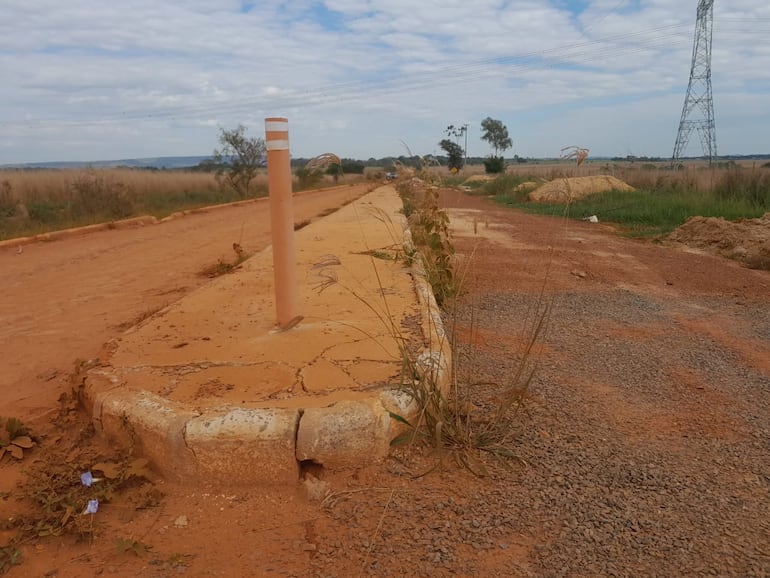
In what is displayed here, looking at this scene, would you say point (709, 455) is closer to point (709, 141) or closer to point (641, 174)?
point (641, 174)

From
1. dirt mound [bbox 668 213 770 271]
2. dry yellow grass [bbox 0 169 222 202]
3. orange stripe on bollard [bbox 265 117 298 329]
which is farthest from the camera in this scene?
dry yellow grass [bbox 0 169 222 202]

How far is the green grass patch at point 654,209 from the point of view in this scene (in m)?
11.6

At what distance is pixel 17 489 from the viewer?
7.52 feet

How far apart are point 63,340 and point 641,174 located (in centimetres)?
2024

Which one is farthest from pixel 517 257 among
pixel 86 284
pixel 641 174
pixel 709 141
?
pixel 709 141

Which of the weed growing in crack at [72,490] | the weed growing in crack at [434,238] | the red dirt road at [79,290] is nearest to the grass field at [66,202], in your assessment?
the red dirt road at [79,290]

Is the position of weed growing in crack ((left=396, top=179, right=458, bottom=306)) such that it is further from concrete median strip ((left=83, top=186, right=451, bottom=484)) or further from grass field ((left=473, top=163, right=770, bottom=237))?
grass field ((left=473, top=163, right=770, bottom=237))

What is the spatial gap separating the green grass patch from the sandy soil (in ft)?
20.3

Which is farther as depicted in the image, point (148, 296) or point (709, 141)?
point (709, 141)

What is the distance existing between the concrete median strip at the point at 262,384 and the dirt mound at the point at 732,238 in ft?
18.8

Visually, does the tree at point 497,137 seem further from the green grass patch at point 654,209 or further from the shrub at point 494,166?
the green grass patch at point 654,209

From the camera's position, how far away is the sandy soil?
185cm

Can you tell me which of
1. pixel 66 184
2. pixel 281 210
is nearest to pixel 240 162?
pixel 66 184

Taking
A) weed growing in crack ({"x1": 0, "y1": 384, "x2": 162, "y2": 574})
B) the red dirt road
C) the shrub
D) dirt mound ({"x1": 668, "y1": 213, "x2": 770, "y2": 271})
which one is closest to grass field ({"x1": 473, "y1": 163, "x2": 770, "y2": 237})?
dirt mound ({"x1": 668, "y1": 213, "x2": 770, "y2": 271})
